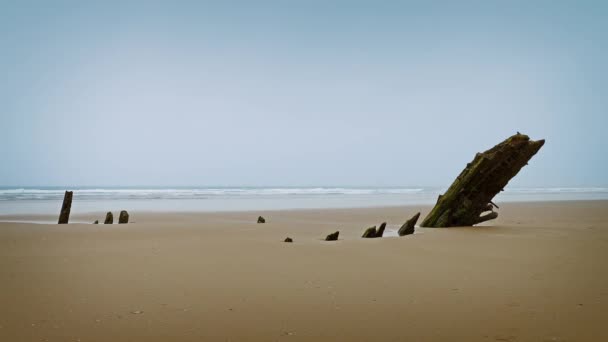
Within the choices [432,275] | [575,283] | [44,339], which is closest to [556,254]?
[575,283]

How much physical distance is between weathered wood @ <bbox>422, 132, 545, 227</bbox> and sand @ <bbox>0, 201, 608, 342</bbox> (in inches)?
148

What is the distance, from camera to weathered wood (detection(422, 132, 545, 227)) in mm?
11367

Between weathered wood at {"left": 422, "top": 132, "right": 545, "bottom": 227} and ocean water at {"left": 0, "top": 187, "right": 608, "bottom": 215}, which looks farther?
ocean water at {"left": 0, "top": 187, "right": 608, "bottom": 215}

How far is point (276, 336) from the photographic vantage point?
10.4ft

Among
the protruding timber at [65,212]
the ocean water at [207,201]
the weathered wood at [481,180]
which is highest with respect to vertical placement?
the weathered wood at [481,180]

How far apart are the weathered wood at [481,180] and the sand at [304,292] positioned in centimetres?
377

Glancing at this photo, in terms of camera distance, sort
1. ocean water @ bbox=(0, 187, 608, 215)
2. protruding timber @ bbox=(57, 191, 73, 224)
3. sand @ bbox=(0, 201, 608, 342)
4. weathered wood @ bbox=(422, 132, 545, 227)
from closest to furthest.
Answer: sand @ bbox=(0, 201, 608, 342) → weathered wood @ bbox=(422, 132, 545, 227) → protruding timber @ bbox=(57, 191, 73, 224) → ocean water @ bbox=(0, 187, 608, 215)

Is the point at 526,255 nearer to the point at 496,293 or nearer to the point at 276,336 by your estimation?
the point at 496,293

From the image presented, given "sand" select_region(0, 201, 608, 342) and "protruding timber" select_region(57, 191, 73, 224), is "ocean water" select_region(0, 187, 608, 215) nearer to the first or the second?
"protruding timber" select_region(57, 191, 73, 224)

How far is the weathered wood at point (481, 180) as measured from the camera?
11367mm

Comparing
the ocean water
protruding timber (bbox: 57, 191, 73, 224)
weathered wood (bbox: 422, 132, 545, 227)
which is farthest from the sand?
the ocean water

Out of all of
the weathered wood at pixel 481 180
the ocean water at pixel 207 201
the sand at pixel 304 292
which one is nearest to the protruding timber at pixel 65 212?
the sand at pixel 304 292

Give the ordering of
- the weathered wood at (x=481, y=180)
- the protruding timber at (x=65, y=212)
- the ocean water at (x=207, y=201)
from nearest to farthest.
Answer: the weathered wood at (x=481, y=180), the protruding timber at (x=65, y=212), the ocean water at (x=207, y=201)

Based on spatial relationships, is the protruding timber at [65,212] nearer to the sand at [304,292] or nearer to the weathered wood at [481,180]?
the sand at [304,292]
